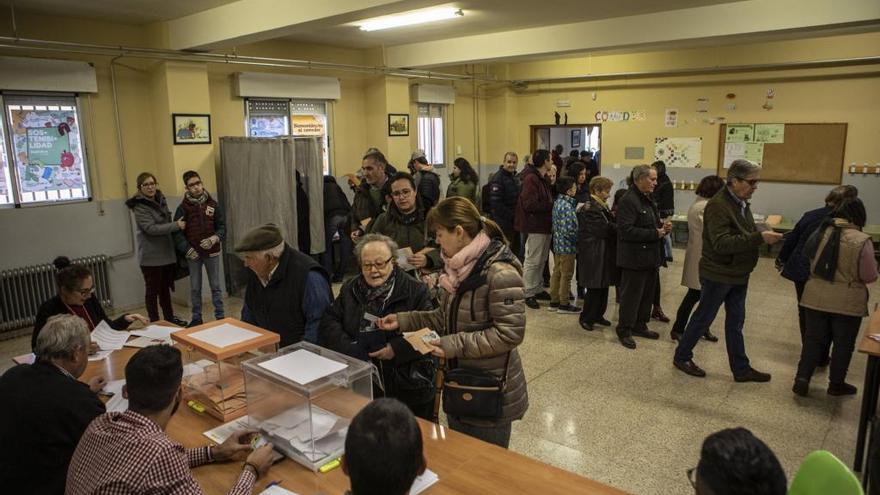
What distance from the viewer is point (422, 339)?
2285 millimetres

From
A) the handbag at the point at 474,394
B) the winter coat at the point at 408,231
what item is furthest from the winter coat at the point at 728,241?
the handbag at the point at 474,394

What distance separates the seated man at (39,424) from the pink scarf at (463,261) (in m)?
1.34

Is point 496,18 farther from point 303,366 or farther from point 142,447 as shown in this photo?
point 142,447

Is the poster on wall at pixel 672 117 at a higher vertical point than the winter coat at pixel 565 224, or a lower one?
higher

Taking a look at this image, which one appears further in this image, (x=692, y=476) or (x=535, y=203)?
(x=535, y=203)

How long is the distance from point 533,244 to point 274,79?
12.9 feet

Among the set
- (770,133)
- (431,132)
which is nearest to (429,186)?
(431,132)

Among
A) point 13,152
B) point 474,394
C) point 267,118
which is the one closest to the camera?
point 474,394

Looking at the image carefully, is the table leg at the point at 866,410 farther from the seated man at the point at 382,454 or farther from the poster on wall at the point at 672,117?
the poster on wall at the point at 672,117

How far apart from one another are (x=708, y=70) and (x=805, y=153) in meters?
1.86

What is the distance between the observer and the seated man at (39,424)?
6.26 feet

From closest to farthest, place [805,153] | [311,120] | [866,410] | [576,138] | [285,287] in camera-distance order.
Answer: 1. [285,287]
2. [866,410]
3. [311,120]
4. [805,153]
5. [576,138]

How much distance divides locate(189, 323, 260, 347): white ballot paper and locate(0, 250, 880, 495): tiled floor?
5.86ft

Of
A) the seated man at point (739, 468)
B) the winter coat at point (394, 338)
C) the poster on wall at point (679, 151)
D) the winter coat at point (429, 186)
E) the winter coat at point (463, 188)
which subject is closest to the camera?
the seated man at point (739, 468)
